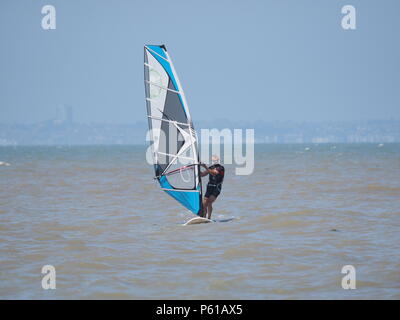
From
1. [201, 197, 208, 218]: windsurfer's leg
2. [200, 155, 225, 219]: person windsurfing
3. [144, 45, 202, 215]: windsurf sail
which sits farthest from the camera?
[201, 197, 208, 218]: windsurfer's leg

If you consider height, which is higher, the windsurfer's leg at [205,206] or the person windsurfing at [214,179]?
the person windsurfing at [214,179]

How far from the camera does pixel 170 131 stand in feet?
46.1

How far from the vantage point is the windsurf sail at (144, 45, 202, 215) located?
1379cm

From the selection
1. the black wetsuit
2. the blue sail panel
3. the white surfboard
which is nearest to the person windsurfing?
the black wetsuit

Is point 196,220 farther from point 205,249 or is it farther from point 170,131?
point 205,249

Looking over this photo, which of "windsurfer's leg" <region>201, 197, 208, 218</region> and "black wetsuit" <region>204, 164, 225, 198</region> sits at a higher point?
"black wetsuit" <region>204, 164, 225, 198</region>

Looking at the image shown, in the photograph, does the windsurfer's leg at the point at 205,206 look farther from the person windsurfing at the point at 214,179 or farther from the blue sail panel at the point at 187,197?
the blue sail panel at the point at 187,197

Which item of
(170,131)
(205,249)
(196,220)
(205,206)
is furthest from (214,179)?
(205,249)

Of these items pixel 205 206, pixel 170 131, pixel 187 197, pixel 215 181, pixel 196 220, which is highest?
pixel 170 131

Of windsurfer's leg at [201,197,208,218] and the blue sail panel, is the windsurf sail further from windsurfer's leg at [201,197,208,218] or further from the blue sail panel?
windsurfer's leg at [201,197,208,218]

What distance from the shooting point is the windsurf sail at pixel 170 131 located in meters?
13.8

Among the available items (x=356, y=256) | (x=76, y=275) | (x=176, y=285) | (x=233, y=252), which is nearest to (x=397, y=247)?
(x=356, y=256)

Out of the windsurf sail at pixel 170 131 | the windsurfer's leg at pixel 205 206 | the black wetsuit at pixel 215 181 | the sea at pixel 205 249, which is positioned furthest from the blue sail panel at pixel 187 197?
the sea at pixel 205 249
